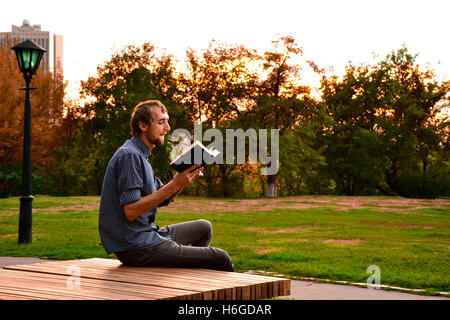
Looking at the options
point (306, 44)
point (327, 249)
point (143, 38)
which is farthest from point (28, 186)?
point (143, 38)

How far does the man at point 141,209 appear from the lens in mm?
4293

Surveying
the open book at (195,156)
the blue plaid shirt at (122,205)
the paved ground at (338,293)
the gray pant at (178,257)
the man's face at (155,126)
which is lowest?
the paved ground at (338,293)

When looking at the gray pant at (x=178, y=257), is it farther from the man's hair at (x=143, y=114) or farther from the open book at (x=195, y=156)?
the man's hair at (x=143, y=114)

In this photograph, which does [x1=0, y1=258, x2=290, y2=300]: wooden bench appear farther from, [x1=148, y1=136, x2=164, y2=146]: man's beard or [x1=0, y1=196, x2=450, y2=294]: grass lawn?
[x1=0, y1=196, x2=450, y2=294]: grass lawn

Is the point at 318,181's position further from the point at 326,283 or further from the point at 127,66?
the point at 326,283

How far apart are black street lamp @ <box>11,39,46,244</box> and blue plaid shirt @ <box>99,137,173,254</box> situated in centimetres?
846

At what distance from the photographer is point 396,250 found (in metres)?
11.6

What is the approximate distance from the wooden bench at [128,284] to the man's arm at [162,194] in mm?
406

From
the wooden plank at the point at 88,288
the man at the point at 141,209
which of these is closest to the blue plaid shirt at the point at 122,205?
the man at the point at 141,209
